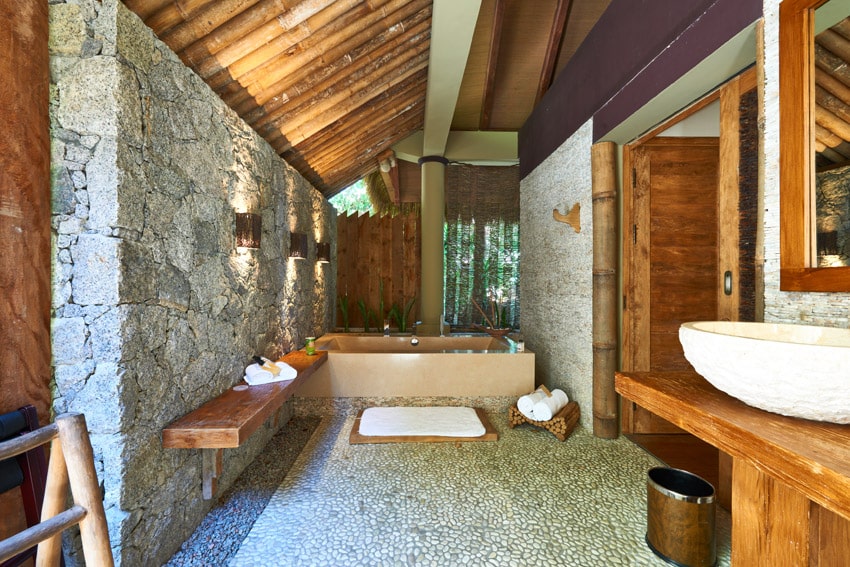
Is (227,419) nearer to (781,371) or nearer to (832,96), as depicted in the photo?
(781,371)

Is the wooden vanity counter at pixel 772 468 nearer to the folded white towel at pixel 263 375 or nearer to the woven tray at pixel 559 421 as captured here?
the woven tray at pixel 559 421

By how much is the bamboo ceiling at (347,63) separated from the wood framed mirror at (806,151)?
1.97m

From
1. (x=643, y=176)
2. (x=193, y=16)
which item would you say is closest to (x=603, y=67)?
(x=643, y=176)

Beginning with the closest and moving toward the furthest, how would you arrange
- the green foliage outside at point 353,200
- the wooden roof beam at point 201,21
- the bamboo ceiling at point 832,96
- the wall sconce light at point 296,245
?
1. the bamboo ceiling at point 832,96
2. the wooden roof beam at point 201,21
3. the wall sconce light at point 296,245
4. the green foliage outside at point 353,200

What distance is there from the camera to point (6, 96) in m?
1.11

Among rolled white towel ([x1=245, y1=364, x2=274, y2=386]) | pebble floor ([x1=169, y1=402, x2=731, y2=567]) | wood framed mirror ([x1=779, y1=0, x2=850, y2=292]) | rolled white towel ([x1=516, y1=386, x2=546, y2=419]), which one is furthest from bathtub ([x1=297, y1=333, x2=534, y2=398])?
wood framed mirror ([x1=779, y1=0, x2=850, y2=292])

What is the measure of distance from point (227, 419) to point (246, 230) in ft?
3.49

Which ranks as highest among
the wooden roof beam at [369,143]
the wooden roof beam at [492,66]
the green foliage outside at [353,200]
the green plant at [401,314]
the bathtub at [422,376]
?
the green foliage outside at [353,200]

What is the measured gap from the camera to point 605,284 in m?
2.60

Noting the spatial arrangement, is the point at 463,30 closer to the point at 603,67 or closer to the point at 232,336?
the point at 603,67

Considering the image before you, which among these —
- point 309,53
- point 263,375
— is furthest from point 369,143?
point 263,375

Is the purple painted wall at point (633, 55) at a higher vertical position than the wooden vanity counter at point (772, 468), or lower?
higher

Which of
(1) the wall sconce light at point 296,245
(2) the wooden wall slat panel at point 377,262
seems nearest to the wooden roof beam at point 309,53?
(1) the wall sconce light at point 296,245

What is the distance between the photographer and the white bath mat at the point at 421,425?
2588 millimetres
